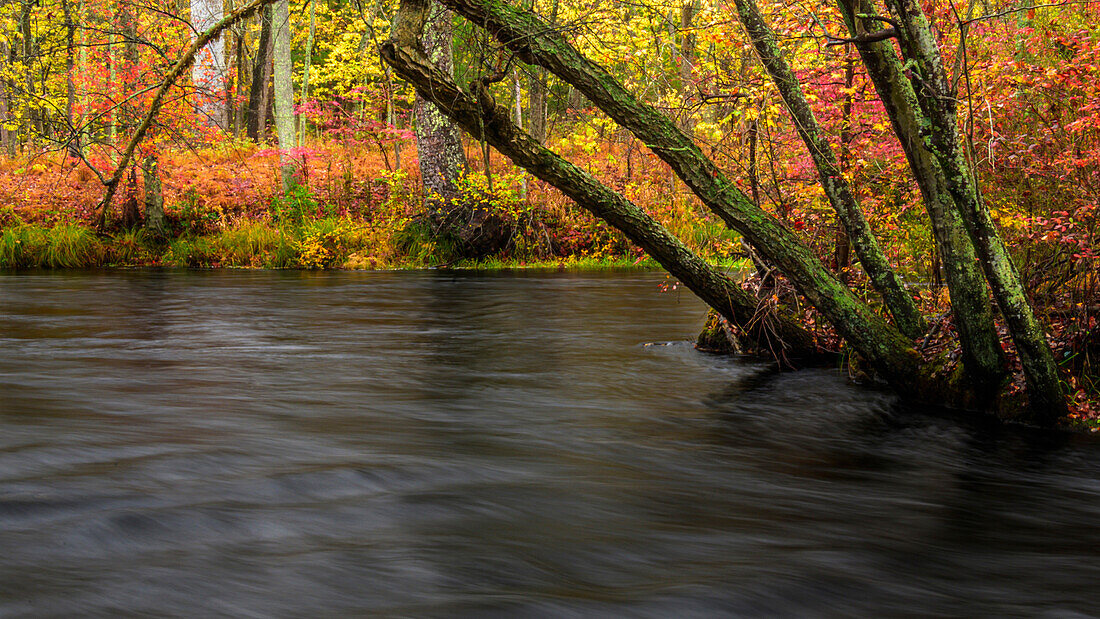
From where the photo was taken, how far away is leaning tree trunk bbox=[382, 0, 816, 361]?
6.30 meters

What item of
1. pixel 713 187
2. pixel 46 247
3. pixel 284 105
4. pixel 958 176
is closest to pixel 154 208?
pixel 46 247

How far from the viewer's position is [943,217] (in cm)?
567

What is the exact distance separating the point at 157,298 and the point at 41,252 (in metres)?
8.68

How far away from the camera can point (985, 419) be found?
649cm

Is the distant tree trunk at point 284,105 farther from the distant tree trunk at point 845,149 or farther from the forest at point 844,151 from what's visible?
the distant tree trunk at point 845,149

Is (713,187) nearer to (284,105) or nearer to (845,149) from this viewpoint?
(845,149)

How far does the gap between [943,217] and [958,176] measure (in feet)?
2.26

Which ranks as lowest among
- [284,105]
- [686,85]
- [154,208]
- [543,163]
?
[543,163]

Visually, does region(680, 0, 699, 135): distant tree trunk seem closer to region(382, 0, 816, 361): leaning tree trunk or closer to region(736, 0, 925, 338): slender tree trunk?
region(736, 0, 925, 338): slender tree trunk

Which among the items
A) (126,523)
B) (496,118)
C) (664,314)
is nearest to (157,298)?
(664,314)

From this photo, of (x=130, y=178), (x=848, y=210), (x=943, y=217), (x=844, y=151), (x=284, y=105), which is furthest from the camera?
(x=284, y=105)

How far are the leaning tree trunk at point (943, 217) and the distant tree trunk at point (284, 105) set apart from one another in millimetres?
18660

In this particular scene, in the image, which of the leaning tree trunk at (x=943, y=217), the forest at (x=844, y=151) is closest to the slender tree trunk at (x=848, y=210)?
the forest at (x=844, y=151)

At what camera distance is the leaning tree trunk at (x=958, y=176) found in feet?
15.9
